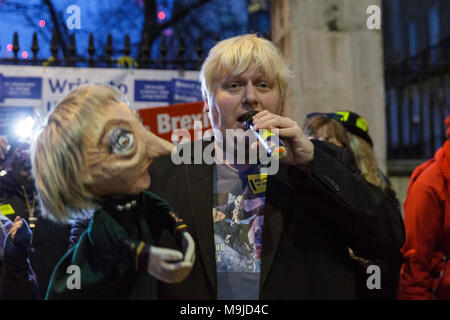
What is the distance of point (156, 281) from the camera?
1.16 m

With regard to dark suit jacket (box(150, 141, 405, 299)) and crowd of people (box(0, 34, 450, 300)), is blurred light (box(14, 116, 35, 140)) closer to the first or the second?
crowd of people (box(0, 34, 450, 300))

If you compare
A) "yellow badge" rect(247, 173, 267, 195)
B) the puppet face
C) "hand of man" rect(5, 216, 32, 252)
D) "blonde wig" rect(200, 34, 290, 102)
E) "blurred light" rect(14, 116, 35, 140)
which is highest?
"blonde wig" rect(200, 34, 290, 102)

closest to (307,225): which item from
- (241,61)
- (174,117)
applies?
(241,61)

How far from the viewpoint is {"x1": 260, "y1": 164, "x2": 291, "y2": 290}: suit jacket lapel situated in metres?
1.33

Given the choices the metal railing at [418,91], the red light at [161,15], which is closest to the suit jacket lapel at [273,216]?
the metal railing at [418,91]

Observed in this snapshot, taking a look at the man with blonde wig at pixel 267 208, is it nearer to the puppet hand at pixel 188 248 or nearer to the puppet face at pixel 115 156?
the puppet hand at pixel 188 248

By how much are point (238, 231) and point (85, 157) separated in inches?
21.4

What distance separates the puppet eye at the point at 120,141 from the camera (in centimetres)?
106

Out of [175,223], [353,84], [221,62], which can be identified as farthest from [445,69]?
[175,223]

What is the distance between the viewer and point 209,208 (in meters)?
1.39

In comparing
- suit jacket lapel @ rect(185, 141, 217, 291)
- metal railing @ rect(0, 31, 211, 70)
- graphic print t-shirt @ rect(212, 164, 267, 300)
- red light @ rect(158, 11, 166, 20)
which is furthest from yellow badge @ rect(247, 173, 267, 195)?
red light @ rect(158, 11, 166, 20)

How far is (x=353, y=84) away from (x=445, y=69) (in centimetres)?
238
